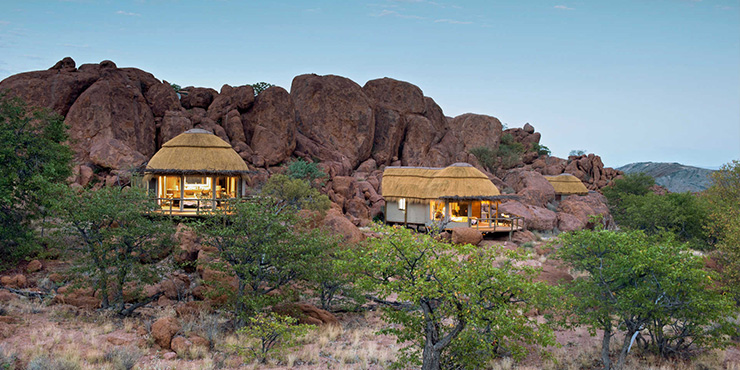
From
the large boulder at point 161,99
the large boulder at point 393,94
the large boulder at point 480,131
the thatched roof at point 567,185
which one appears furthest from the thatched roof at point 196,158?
the large boulder at point 480,131

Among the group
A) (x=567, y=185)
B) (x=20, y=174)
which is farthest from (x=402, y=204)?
(x=567, y=185)

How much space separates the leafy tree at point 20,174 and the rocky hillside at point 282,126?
4.82 meters

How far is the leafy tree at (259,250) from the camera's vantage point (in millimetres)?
13797

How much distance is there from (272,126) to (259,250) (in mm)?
26531

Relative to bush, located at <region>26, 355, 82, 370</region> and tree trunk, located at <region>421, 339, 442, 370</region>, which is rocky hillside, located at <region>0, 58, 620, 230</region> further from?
tree trunk, located at <region>421, 339, 442, 370</region>

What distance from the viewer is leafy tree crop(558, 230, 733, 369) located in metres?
11.7

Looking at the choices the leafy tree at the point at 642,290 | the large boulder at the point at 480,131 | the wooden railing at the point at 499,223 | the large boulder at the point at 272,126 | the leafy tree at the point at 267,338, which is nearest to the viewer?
the leafy tree at the point at 642,290

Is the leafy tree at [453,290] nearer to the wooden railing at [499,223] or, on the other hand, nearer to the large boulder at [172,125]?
the wooden railing at [499,223]

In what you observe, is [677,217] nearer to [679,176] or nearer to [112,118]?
[112,118]

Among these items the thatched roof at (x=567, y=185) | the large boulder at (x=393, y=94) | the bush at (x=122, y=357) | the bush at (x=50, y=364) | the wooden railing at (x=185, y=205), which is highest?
the large boulder at (x=393, y=94)

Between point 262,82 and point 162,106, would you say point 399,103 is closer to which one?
point 262,82

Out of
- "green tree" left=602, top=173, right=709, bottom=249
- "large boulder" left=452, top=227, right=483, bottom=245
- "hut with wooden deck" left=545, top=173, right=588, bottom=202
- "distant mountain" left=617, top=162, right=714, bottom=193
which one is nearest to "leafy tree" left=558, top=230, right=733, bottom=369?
"large boulder" left=452, top=227, right=483, bottom=245

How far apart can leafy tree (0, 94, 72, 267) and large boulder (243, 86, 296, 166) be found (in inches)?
749

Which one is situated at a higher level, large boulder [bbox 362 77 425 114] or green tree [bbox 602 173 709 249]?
large boulder [bbox 362 77 425 114]
